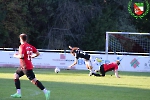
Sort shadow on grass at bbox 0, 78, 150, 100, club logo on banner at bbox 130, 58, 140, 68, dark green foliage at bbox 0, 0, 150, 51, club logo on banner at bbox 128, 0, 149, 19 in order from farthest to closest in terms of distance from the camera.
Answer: dark green foliage at bbox 0, 0, 150, 51
club logo on banner at bbox 128, 0, 149, 19
club logo on banner at bbox 130, 58, 140, 68
shadow on grass at bbox 0, 78, 150, 100

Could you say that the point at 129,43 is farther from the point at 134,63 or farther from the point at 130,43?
the point at 134,63

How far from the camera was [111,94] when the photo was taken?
15.5 meters

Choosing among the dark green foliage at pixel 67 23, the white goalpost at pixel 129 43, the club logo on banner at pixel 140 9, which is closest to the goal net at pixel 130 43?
the white goalpost at pixel 129 43

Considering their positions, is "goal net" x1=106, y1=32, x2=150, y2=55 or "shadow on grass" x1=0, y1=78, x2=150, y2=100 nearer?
"shadow on grass" x1=0, y1=78, x2=150, y2=100

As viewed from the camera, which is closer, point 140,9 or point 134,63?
point 134,63

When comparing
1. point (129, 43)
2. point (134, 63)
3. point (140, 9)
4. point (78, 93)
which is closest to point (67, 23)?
point (140, 9)

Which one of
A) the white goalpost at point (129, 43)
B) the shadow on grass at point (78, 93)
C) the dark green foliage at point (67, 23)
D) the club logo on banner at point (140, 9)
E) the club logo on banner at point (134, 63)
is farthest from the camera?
the dark green foliage at point (67, 23)

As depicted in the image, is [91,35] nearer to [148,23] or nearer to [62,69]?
[148,23]

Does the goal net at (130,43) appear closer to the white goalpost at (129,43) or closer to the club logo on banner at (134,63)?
the white goalpost at (129,43)

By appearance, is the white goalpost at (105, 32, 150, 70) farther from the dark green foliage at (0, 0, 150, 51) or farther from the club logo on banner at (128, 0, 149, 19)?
the dark green foliage at (0, 0, 150, 51)

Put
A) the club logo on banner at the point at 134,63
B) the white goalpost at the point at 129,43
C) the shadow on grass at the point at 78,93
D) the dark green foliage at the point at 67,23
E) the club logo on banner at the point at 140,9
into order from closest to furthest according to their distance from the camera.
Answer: the shadow on grass at the point at 78,93 < the club logo on banner at the point at 134,63 < the white goalpost at the point at 129,43 < the club logo on banner at the point at 140,9 < the dark green foliage at the point at 67,23

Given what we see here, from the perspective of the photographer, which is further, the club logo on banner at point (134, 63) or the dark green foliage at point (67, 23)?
the dark green foliage at point (67, 23)

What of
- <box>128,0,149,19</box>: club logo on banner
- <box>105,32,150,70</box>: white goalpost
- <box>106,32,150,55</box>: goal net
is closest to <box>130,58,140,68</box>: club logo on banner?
<box>105,32,150,70</box>: white goalpost

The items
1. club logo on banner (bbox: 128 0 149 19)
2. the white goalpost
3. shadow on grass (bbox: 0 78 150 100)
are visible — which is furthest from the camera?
club logo on banner (bbox: 128 0 149 19)
